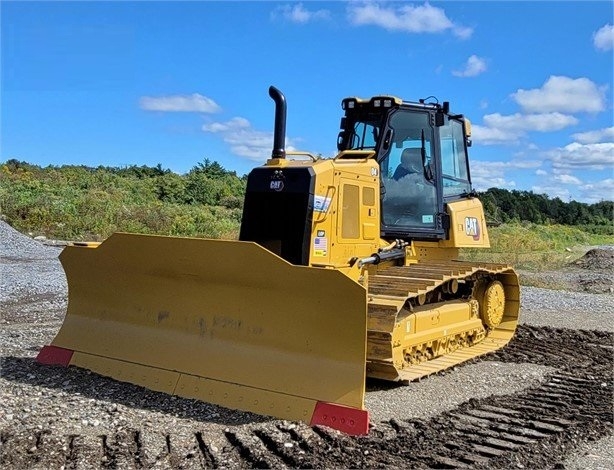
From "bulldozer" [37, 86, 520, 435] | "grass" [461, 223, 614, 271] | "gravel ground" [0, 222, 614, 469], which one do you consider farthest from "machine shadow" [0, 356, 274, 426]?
"grass" [461, 223, 614, 271]

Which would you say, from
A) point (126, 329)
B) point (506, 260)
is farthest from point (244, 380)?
point (506, 260)

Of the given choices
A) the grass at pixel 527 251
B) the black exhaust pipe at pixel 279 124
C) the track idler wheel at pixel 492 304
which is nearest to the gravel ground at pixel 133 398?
the track idler wheel at pixel 492 304

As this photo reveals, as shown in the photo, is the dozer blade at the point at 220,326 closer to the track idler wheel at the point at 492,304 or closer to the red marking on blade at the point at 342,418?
the red marking on blade at the point at 342,418

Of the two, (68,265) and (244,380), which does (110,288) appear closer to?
(68,265)

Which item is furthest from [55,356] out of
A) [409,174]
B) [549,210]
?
A: [549,210]

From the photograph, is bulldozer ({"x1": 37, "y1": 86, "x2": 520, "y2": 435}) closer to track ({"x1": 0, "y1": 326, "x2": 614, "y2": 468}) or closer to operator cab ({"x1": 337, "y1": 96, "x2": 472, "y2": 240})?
operator cab ({"x1": 337, "y1": 96, "x2": 472, "y2": 240})

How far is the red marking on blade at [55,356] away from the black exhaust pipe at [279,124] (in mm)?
2969

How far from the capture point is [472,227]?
28.1ft

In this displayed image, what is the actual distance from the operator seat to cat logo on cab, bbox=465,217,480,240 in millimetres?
1206

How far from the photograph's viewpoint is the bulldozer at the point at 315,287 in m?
5.28

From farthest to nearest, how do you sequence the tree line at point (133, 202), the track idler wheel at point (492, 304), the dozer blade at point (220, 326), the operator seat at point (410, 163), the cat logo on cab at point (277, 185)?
the tree line at point (133, 202) < the track idler wheel at point (492, 304) < the operator seat at point (410, 163) < the cat logo on cab at point (277, 185) < the dozer blade at point (220, 326)

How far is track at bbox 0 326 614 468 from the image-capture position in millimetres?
4234

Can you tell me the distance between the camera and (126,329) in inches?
250

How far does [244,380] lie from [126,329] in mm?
1552
